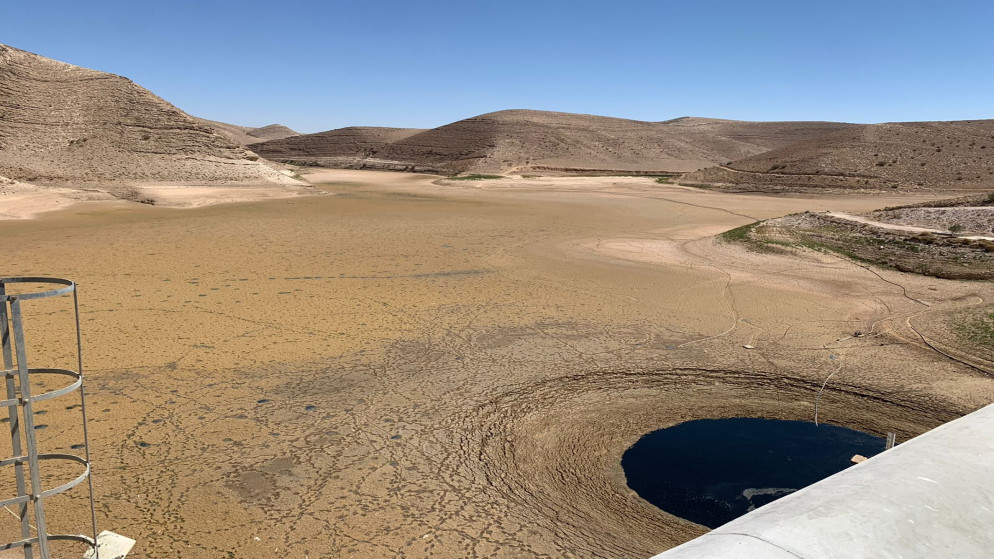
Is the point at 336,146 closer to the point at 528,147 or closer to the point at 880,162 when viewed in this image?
the point at 528,147

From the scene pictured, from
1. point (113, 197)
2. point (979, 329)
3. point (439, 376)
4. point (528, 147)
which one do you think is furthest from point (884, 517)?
point (528, 147)

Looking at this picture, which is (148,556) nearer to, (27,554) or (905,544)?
(27,554)

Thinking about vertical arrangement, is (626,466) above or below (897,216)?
below

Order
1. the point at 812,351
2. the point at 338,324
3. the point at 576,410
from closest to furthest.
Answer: the point at 576,410, the point at 812,351, the point at 338,324

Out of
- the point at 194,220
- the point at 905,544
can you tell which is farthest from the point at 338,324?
the point at 194,220

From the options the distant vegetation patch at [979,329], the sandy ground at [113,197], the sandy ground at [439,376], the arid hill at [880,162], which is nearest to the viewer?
the sandy ground at [439,376]

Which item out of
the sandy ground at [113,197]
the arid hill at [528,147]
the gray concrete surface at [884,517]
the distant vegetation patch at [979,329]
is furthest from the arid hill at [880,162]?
the gray concrete surface at [884,517]

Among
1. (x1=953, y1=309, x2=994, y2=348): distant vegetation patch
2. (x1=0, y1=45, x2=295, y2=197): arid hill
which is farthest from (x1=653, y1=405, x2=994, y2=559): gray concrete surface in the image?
(x1=0, y1=45, x2=295, y2=197): arid hill

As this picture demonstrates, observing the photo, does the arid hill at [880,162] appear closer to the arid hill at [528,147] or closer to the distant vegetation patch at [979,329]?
the arid hill at [528,147]
